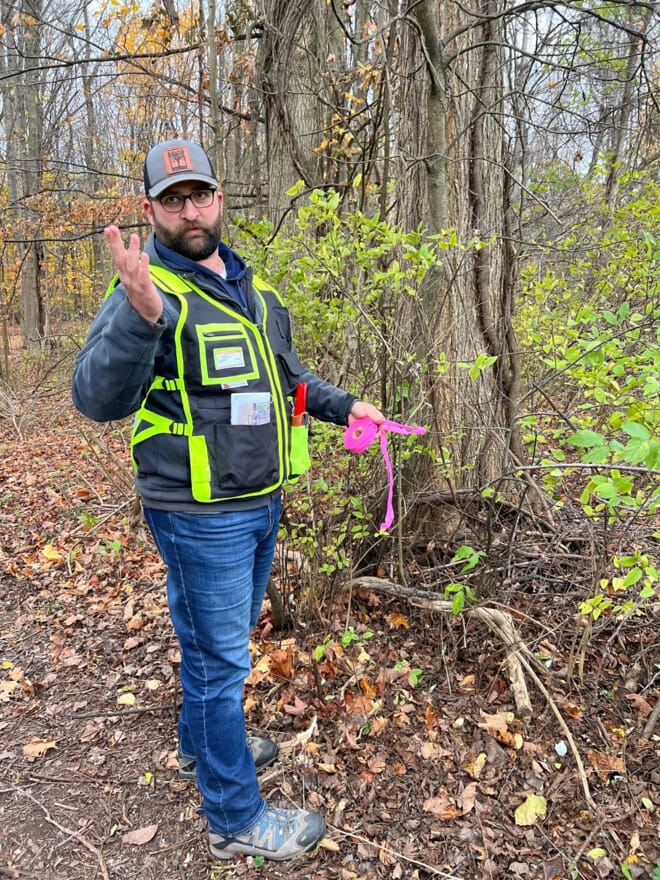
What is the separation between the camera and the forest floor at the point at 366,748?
2.08 metres

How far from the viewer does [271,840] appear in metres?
2.04

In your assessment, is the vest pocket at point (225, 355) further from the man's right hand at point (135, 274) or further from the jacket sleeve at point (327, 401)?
the jacket sleeve at point (327, 401)

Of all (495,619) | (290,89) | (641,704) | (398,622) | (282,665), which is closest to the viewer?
(641,704)

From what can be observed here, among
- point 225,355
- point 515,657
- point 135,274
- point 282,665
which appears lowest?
point 282,665

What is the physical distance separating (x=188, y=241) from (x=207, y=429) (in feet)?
2.01

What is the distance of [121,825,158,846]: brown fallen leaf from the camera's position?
2166 mm

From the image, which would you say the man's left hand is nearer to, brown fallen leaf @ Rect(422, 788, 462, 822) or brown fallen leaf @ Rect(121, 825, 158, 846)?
brown fallen leaf @ Rect(422, 788, 462, 822)

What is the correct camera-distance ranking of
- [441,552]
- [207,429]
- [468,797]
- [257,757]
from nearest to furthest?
1. [207,429]
2. [468,797]
3. [257,757]
4. [441,552]

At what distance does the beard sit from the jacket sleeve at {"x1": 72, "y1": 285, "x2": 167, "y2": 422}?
0.94 feet

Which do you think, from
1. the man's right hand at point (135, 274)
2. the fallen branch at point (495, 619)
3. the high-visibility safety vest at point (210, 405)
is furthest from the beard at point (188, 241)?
the fallen branch at point (495, 619)

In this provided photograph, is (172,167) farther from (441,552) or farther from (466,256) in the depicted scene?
(441,552)

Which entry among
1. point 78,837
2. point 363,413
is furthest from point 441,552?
point 78,837

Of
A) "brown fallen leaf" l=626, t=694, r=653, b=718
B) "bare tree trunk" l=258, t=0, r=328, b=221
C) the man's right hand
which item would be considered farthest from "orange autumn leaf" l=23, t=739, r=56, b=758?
"bare tree trunk" l=258, t=0, r=328, b=221

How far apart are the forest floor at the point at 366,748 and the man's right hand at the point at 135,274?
1.86 m
